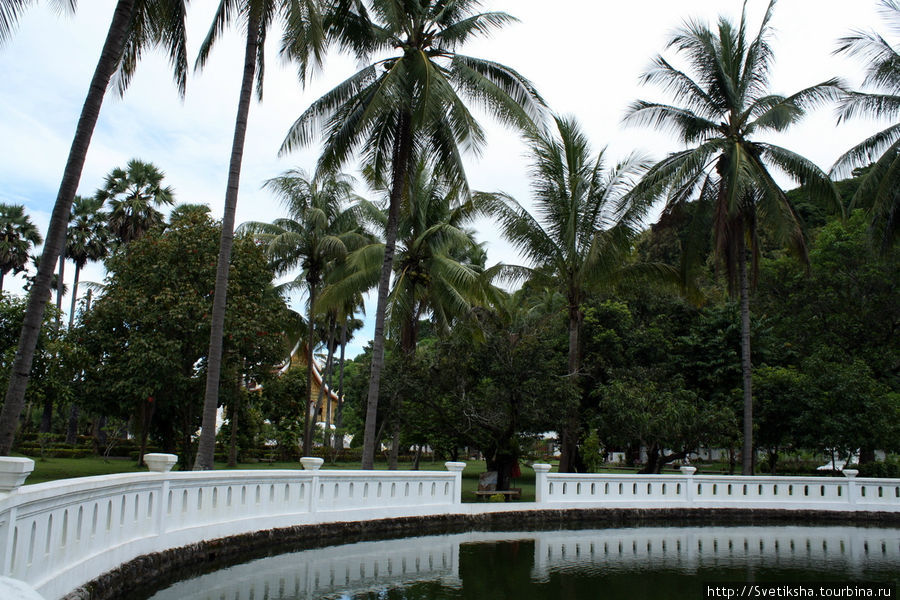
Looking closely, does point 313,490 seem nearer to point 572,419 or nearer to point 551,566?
point 551,566

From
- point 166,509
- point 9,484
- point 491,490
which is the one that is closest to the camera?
point 9,484

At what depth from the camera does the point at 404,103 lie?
1730 cm

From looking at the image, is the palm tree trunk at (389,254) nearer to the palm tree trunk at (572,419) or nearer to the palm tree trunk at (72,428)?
the palm tree trunk at (572,419)

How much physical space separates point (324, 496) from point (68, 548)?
7617 mm

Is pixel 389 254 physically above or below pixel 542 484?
above

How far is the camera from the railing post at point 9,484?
219 inches

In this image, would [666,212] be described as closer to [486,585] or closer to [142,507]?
[486,585]

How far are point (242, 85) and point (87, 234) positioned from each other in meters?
24.7

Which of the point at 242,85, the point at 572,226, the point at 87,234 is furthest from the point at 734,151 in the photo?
the point at 87,234

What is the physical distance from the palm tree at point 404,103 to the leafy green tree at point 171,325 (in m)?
5.47

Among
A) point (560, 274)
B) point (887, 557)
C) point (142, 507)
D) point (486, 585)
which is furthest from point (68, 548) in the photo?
point (560, 274)

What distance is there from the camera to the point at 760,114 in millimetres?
22578

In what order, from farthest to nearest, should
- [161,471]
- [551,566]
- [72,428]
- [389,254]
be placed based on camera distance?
1. [72,428]
2. [389,254]
3. [551,566]
4. [161,471]

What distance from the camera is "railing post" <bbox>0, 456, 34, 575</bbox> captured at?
555cm
